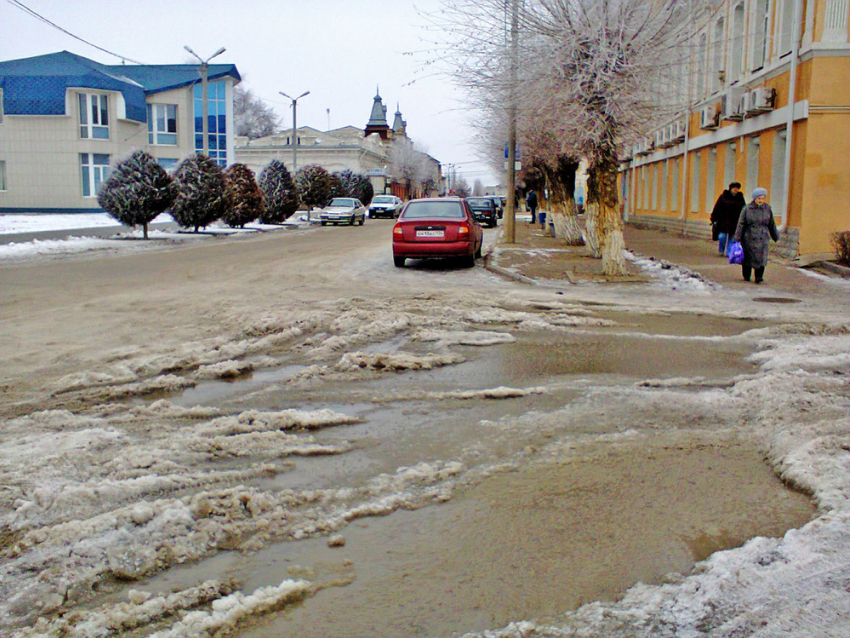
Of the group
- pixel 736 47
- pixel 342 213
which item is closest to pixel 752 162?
pixel 736 47

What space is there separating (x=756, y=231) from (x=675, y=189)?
2052 centimetres

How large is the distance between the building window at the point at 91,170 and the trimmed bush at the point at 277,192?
11905 mm

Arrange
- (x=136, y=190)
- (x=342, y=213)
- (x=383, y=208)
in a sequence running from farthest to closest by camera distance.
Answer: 1. (x=383, y=208)
2. (x=342, y=213)
3. (x=136, y=190)

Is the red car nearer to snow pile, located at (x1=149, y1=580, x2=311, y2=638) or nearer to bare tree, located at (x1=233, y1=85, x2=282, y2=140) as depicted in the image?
snow pile, located at (x1=149, y1=580, x2=311, y2=638)

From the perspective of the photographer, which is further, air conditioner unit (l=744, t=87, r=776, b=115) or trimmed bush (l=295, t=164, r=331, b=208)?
trimmed bush (l=295, t=164, r=331, b=208)

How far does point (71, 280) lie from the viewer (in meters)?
13.7

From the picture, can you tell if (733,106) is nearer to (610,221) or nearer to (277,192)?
(610,221)

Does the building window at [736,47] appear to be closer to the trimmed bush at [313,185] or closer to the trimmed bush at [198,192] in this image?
the trimmed bush at [198,192]

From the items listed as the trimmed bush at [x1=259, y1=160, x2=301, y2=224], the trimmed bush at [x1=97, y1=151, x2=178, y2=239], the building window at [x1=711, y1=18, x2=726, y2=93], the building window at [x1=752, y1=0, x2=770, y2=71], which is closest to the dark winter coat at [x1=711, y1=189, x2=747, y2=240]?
the building window at [x1=752, y1=0, x2=770, y2=71]

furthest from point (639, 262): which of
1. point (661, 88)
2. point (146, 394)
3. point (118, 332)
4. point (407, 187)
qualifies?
point (407, 187)

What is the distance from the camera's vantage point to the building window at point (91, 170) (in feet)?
155

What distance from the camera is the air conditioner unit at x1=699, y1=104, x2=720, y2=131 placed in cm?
2497

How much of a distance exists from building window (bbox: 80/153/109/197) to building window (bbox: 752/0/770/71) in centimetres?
3684

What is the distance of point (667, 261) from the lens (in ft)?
59.6
